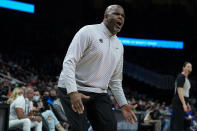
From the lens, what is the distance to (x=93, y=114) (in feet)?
9.11

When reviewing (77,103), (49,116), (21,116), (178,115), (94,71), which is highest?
(94,71)

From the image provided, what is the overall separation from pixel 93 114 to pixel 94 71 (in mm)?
363

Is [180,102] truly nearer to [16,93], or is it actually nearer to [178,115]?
[178,115]

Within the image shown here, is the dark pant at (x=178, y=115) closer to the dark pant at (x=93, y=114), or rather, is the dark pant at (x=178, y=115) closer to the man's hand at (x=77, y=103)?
the dark pant at (x=93, y=114)

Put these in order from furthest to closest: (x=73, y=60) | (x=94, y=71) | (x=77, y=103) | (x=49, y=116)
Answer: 1. (x=49, y=116)
2. (x=94, y=71)
3. (x=73, y=60)
4. (x=77, y=103)

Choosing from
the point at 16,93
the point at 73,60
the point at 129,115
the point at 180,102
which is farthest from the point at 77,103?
the point at 16,93

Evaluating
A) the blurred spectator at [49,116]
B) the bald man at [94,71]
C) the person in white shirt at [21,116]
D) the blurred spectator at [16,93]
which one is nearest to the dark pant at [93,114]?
the bald man at [94,71]

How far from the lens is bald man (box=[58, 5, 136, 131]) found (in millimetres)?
2639

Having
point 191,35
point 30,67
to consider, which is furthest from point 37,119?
point 191,35

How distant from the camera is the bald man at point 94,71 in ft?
Answer: 8.66

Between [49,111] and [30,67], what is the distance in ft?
38.9

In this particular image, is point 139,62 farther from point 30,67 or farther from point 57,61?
point 30,67

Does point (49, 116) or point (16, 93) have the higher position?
point (16, 93)

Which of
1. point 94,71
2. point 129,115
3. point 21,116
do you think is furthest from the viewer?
point 21,116
